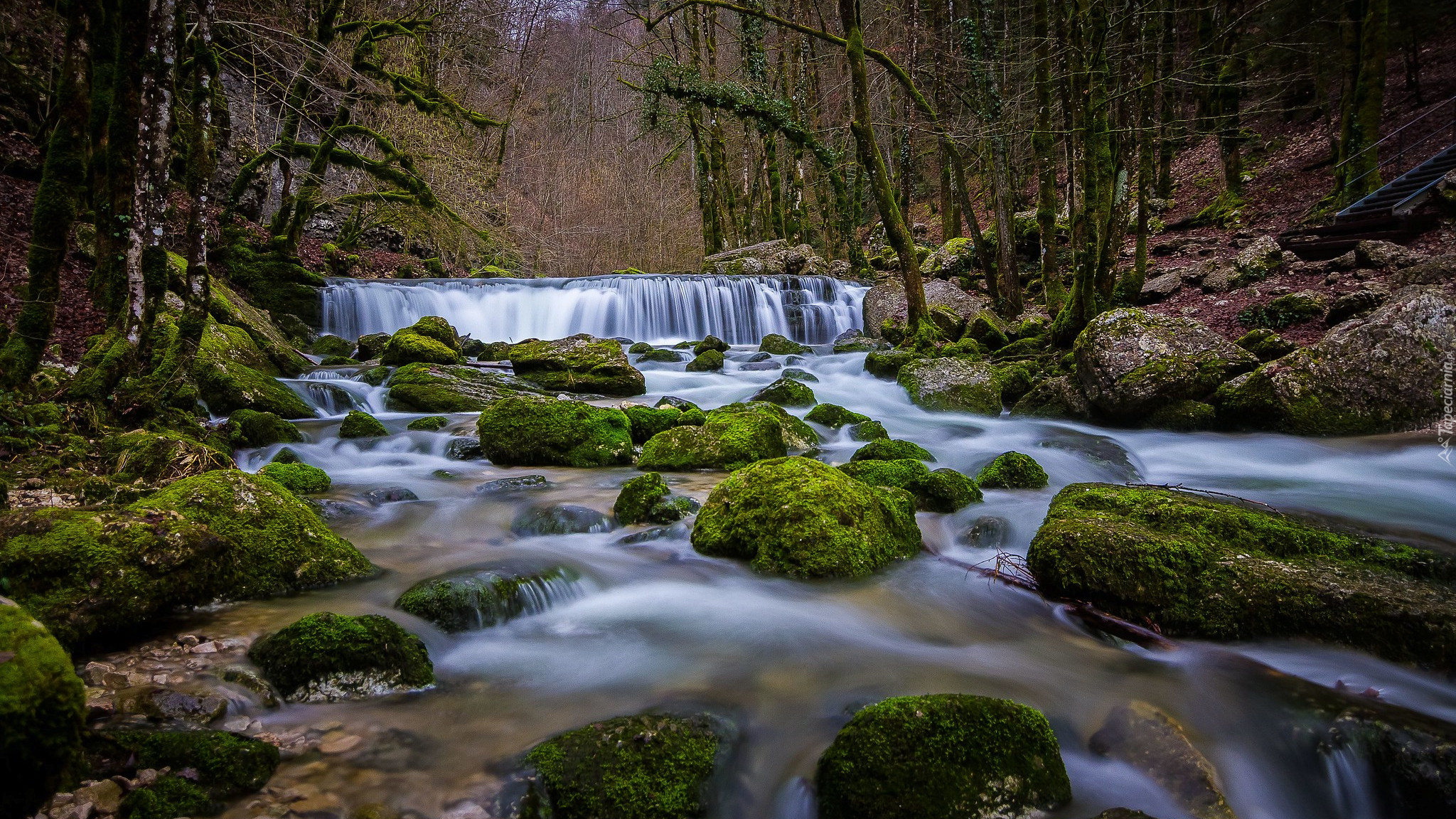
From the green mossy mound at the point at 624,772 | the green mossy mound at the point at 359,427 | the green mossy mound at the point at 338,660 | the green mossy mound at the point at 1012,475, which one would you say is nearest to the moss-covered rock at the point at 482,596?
the green mossy mound at the point at 338,660

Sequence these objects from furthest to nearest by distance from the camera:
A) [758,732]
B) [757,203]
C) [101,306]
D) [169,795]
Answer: [757,203], [101,306], [758,732], [169,795]

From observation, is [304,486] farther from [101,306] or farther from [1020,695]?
[1020,695]

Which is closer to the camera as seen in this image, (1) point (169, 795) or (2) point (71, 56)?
(1) point (169, 795)

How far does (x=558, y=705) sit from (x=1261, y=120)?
94.9 ft

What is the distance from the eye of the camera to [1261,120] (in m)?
22.9

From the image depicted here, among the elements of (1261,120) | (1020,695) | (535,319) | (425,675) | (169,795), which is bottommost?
(1020,695)

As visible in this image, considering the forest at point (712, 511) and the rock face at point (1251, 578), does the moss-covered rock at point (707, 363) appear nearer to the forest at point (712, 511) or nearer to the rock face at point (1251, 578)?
the forest at point (712, 511)

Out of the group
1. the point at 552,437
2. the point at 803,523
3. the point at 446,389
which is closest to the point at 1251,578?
the point at 803,523

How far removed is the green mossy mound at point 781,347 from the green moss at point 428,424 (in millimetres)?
8439

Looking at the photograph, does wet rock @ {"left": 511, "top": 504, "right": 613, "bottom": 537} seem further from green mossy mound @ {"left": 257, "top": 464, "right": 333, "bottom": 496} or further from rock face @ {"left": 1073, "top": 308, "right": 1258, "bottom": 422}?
rock face @ {"left": 1073, "top": 308, "right": 1258, "bottom": 422}

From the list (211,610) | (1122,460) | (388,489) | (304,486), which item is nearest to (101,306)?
(304,486)

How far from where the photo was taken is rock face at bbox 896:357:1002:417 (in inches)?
402

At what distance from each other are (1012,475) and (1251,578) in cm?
296

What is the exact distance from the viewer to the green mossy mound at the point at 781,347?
15.9 metres
